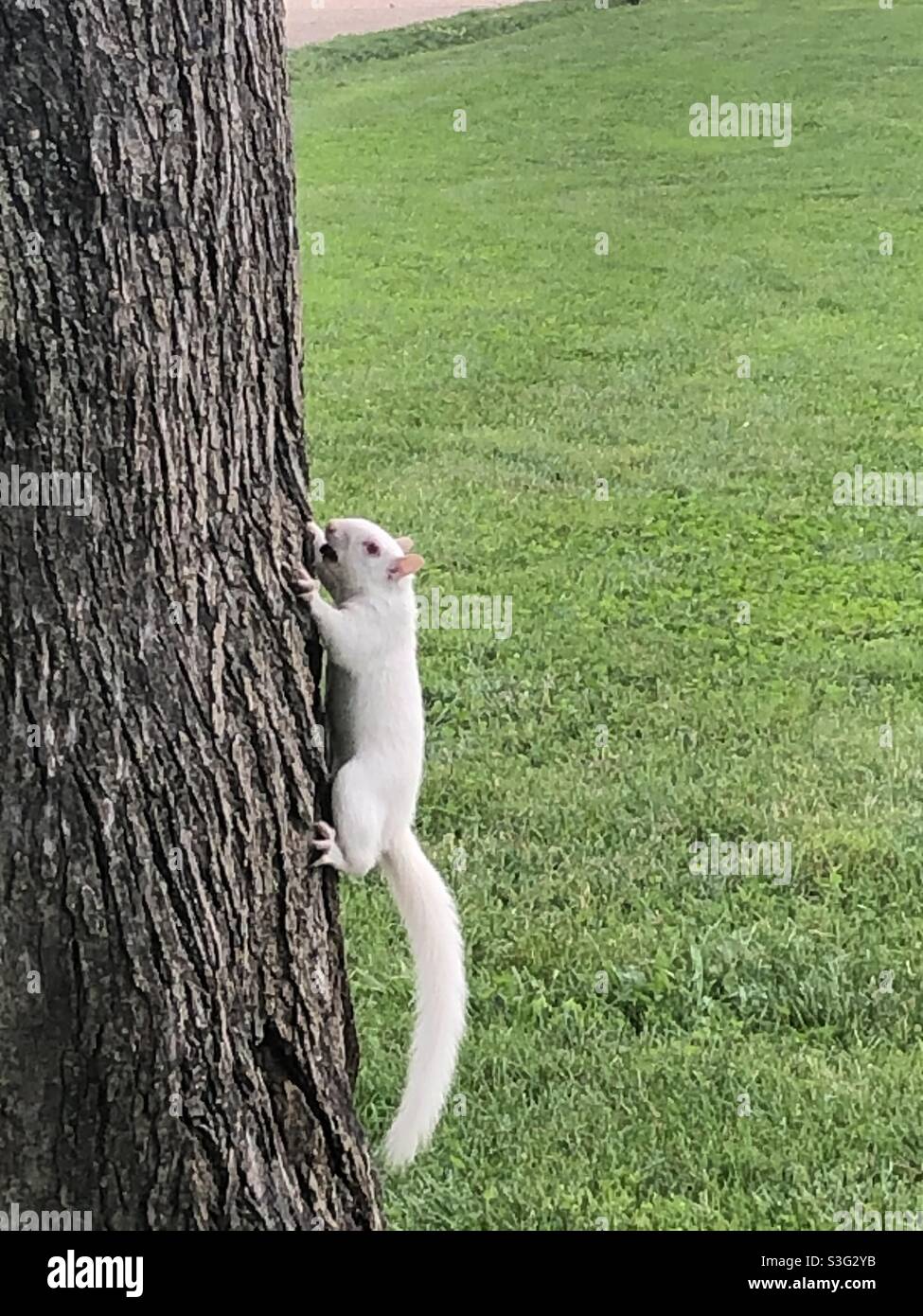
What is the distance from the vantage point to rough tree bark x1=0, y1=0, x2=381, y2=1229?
1897 millimetres

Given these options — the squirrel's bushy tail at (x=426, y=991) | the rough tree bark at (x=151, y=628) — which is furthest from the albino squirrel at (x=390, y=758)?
the rough tree bark at (x=151, y=628)

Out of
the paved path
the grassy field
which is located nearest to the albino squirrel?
the grassy field

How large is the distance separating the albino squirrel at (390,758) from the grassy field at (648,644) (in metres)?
0.40

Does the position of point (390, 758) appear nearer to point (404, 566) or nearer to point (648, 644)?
point (404, 566)

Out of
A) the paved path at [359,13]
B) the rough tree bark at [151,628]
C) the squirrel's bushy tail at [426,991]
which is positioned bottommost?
the squirrel's bushy tail at [426,991]

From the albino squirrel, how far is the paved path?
35.3ft

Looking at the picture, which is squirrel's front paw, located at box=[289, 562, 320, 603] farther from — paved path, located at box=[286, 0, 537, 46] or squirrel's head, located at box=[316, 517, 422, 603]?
paved path, located at box=[286, 0, 537, 46]

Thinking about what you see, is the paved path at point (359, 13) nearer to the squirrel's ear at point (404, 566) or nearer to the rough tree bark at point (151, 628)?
the squirrel's ear at point (404, 566)

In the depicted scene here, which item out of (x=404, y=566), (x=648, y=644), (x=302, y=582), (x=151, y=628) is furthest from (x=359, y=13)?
(x=151, y=628)

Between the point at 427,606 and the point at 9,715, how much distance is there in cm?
355

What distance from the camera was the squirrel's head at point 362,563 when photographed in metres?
2.63

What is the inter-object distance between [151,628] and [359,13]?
42.5ft

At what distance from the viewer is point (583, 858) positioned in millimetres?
3934

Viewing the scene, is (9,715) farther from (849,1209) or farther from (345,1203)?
(849,1209)
